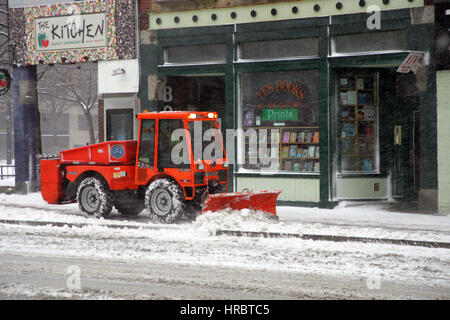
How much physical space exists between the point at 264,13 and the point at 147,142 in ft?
16.9

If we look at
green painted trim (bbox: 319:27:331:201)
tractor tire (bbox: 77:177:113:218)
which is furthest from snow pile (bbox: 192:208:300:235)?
green painted trim (bbox: 319:27:331:201)

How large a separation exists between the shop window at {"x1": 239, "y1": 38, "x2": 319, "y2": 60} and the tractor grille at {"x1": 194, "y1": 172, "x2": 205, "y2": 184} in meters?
4.58

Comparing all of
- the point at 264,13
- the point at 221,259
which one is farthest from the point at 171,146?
the point at 264,13

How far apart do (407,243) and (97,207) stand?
662cm

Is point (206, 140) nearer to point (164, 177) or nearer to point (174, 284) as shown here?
point (164, 177)

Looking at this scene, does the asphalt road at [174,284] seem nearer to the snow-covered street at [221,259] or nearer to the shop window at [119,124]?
the snow-covered street at [221,259]

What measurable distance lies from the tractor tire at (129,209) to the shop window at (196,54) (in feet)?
15.5

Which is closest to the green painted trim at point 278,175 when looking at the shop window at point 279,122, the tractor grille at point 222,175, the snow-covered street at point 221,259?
the shop window at point 279,122

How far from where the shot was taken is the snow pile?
10.7m

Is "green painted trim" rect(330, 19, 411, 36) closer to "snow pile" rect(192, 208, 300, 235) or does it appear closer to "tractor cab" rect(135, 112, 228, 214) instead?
"tractor cab" rect(135, 112, 228, 214)

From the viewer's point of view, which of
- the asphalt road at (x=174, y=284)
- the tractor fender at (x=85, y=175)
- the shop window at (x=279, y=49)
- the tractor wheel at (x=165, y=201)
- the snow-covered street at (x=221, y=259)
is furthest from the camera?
the shop window at (x=279, y=49)

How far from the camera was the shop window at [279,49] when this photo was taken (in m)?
14.7

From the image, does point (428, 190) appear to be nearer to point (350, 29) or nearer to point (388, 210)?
point (388, 210)
